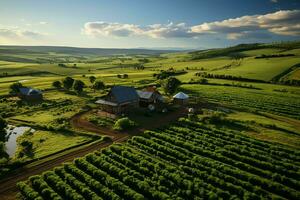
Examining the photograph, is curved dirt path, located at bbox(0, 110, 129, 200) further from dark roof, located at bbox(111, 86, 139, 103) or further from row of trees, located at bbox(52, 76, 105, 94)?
row of trees, located at bbox(52, 76, 105, 94)

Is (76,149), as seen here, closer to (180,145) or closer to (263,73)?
(180,145)

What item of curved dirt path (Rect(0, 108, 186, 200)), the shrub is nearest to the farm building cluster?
curved dirt path (Rect(0, 108, 186, 200))

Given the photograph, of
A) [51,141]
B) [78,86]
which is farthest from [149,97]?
[78,86]

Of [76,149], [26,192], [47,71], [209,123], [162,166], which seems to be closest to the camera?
[26,192]

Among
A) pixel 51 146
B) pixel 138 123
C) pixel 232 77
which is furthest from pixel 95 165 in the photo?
pixel 232 77

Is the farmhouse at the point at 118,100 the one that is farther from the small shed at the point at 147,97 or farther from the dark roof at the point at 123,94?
the small shed at the point at 147,97

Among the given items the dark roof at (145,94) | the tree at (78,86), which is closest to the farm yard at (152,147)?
the dark roof at (145,94)
